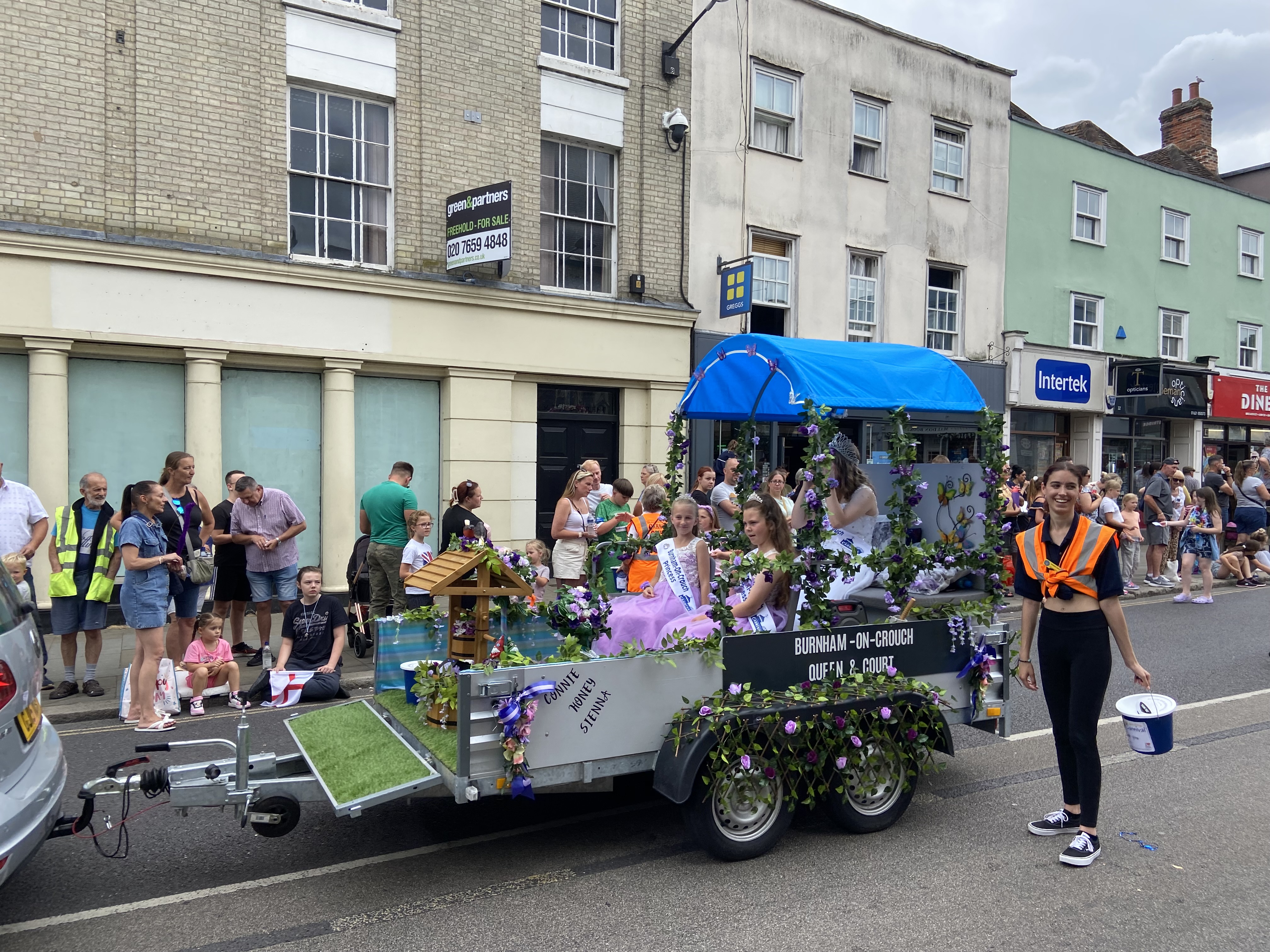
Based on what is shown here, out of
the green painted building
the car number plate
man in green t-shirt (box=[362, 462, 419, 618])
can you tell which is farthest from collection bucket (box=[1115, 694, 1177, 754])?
the green painted building

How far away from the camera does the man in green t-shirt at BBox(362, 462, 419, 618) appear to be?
29.6 ft

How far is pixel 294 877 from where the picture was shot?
169 inches

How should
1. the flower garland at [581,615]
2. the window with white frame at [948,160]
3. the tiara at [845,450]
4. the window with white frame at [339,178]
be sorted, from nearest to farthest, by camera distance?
the flower garland at [581,615] → the tiara at [845,450] → the window with white frame at [339,178] → the window with white frame at [948,160]

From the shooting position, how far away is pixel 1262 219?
2464cm

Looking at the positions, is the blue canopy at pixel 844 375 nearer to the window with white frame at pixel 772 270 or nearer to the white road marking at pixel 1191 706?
the white road marking at pixel 1191 706

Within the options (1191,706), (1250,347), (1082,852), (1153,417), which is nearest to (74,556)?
(1082,852)

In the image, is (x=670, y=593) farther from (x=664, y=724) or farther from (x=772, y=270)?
(x=772, y=270)

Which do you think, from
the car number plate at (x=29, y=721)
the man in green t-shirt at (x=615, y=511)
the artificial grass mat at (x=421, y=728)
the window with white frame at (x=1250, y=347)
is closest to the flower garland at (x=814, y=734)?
the artificial grass mat at (x=421, y=728)

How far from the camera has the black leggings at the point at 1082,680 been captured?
4484mm

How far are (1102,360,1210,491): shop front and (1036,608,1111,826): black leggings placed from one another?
18.8m

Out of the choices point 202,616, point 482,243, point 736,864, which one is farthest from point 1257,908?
point 482,243

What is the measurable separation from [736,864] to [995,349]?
16.8 metres

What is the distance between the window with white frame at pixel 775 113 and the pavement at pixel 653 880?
1256 centimetres

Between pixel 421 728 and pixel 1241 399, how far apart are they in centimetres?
2546
